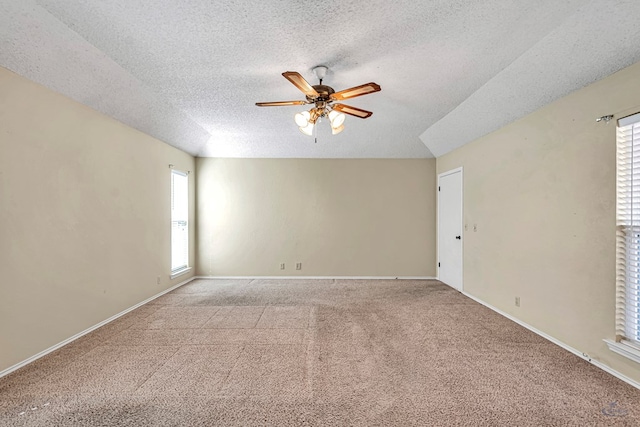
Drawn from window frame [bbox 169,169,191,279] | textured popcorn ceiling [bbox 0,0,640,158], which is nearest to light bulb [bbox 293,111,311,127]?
textured popcorn ceiling [bbox 0,0,640,158]

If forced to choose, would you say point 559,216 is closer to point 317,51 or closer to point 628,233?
point 628,233

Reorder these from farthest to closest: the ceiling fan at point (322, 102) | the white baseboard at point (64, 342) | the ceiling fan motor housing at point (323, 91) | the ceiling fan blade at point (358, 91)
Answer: the ceiling fan motor housing at point (323, 91), the ceiling fan at point (322, 102), the ceiling fan blade at point (358, 91), the white baseboard at point (64, 342)

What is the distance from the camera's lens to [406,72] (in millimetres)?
3006

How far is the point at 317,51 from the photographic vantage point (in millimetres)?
2598

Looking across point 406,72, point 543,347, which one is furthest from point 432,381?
point 406,72

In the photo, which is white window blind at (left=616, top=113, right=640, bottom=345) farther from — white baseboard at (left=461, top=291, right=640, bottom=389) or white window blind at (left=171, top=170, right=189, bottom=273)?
white window blind at (left=171, top=170, right=189, bottom=273)

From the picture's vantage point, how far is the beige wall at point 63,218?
7.76ft

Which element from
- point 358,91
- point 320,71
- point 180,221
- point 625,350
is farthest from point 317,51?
point 180,221

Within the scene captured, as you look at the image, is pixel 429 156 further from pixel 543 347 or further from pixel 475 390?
pixel 475 390

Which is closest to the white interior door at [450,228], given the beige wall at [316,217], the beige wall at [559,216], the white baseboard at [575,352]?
the beige wall at [316,217]

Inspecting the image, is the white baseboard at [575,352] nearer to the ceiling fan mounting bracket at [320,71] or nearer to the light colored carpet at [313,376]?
the light colored carpet at [313,376]

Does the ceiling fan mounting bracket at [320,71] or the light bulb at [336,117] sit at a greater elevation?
the ceiling fan mounting bracket at [320,71]

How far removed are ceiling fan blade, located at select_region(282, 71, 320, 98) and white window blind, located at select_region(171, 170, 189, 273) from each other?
3422 millimetres

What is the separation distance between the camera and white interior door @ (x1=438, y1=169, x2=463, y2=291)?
16.0 ft
